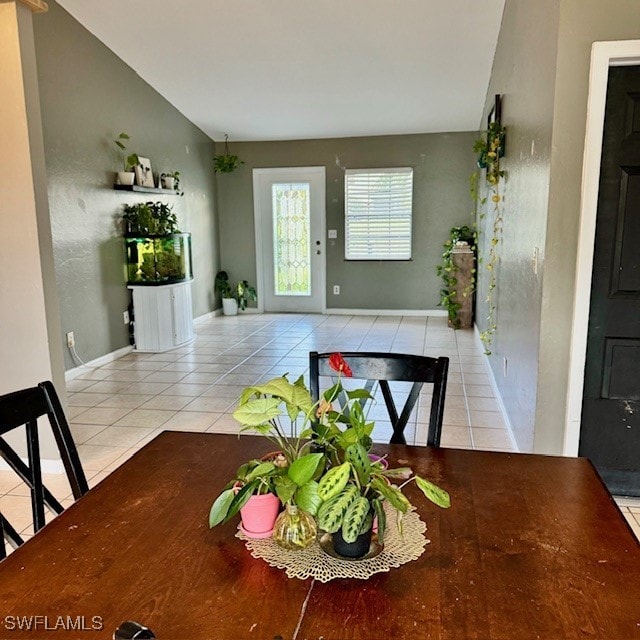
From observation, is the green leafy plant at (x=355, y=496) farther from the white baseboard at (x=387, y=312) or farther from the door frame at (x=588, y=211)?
the white baseboard at (x=387, y=312)

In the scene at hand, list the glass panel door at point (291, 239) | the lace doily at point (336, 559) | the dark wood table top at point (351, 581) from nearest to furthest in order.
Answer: the dark wood table top at point (351, 581) < the lace doily at point (336, 559) < the glass panel door at point (291, 239)

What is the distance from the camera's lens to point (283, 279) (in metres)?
7.75

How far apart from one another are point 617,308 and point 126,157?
455 cm

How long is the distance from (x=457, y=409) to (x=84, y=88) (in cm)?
396

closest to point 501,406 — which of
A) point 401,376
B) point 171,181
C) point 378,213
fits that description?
point 401,376

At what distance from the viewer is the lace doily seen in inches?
35.5

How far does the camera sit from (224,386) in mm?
4250

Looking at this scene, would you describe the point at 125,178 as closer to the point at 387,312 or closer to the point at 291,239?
the point at 291,239

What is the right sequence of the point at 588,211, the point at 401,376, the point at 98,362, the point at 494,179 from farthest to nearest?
the point at 98,362
the point at 494,179
the point at 588,211
the point at 401,376

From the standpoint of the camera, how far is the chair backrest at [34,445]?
1233 mm

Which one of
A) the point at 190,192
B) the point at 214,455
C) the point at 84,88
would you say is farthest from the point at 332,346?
the point at 214,455

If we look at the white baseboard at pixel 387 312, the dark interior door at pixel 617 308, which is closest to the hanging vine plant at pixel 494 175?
the dark interior door at pixel 617 308

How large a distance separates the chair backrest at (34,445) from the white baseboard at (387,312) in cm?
628

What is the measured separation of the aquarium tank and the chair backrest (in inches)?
162
